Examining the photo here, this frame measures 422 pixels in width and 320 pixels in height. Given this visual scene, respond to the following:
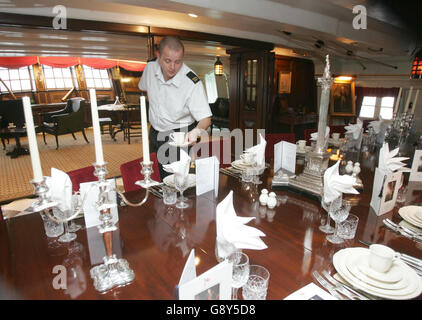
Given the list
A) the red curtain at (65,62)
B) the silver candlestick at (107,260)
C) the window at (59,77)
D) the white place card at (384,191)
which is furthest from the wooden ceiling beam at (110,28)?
the window at (59,77)

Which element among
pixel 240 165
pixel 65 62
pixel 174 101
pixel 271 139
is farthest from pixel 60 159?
pixel 65 62

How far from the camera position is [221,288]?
28.5 inches

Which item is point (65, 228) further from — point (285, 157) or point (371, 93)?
point (371, 93)

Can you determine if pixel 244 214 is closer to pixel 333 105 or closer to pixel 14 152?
pixel 333 105

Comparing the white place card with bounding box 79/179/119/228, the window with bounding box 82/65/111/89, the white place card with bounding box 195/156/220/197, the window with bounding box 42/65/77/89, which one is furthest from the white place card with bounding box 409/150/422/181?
the window with bounding box 42/65/77/89

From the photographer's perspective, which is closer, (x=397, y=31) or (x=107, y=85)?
(x=397, y=31)

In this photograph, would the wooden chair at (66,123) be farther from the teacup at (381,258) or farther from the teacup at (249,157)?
the teacup at (381,258)

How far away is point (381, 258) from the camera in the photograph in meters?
0.86

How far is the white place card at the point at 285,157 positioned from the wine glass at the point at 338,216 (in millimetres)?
703

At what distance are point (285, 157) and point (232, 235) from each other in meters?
1.19

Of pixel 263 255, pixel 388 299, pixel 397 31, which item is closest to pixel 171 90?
pixel 263 255

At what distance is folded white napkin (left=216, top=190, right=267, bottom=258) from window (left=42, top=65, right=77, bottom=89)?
1175 cm

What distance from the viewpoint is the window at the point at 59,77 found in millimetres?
10203
